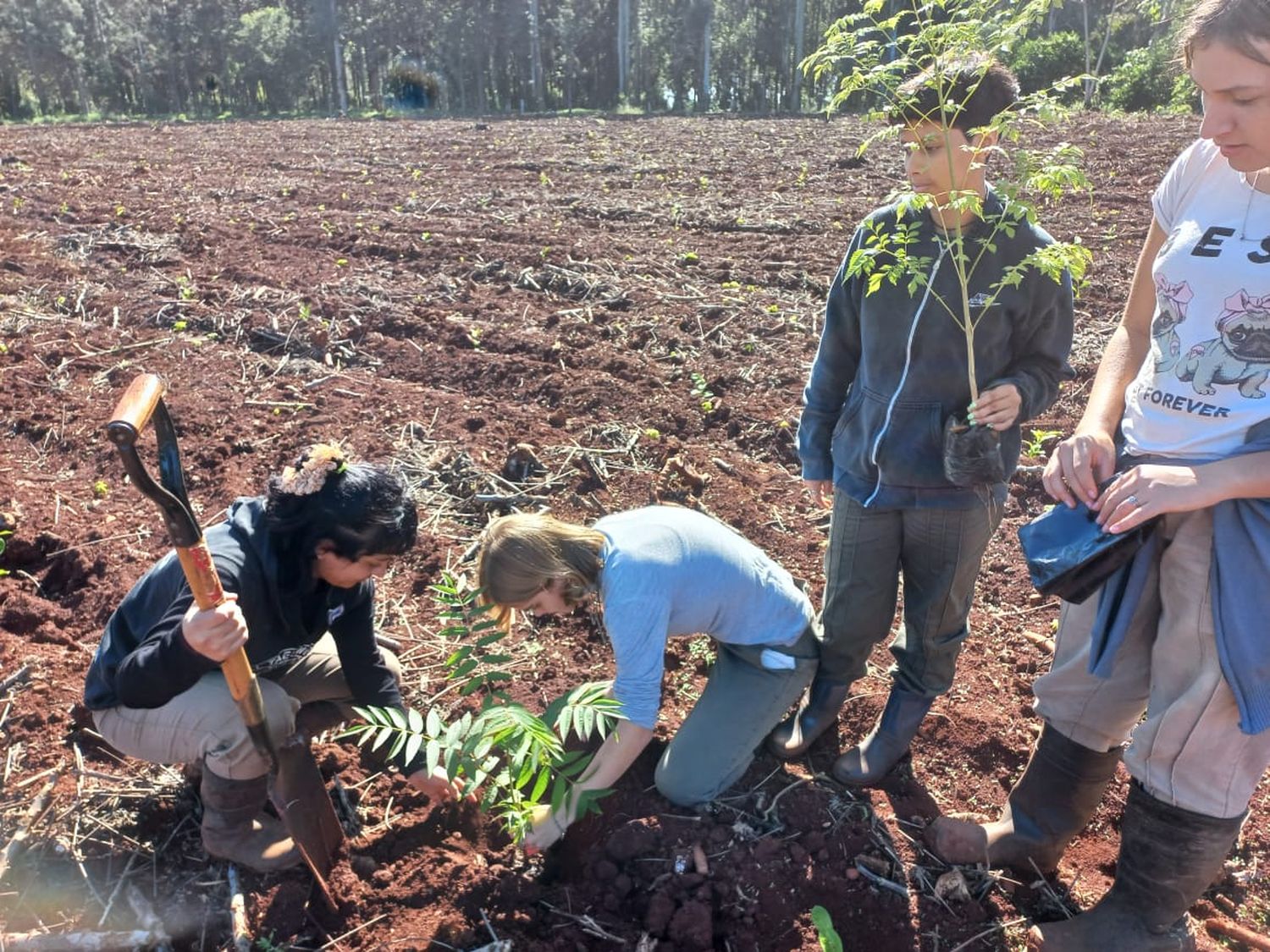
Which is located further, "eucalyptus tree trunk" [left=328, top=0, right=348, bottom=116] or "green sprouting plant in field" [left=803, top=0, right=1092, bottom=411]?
"eucalyptus tree trunk" [left=328, top=0, right=348, bottom=116]

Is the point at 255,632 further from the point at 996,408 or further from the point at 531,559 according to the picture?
the point at 996,408

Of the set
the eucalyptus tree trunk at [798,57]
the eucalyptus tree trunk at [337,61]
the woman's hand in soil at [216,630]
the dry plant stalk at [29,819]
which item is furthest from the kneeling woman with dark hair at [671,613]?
the eucalyptus tree trunk at [337,61]

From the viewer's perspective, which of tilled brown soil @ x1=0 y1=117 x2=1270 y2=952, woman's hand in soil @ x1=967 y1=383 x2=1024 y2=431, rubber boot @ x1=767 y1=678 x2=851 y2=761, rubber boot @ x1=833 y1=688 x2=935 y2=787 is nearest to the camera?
woman's hand in soil @ x1=967 y1=383 x2=1024 y2=431

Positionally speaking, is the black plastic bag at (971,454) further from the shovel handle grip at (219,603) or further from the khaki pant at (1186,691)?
the shovel handle grip at (219,603)

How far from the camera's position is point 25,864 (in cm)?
250

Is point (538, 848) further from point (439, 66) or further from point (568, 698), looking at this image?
point (439, 66)

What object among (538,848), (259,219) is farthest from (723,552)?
(259,219)

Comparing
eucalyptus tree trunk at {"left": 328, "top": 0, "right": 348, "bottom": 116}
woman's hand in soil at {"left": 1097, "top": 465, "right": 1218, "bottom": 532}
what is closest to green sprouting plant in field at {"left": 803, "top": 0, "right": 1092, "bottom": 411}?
woman's hand in soil at {"left": 1097, "top": 465, "right": 1218, "bottom": 532}

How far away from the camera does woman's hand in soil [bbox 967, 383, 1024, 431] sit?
2328 mm

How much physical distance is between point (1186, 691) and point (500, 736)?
147 centimetres

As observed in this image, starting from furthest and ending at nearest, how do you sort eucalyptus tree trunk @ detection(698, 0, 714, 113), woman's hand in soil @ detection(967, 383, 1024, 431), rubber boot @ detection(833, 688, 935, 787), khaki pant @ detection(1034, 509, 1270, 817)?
eucalyptus tree trunk @ detection(698, 0, 714, 113), rubber boot @ detection(833, 688, 935, 787), woman's hand in soil @ detection(967, 383, 1024, 431), khaki pant @ detection(1034, 509, 1270, 817)

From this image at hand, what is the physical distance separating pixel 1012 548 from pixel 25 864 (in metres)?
3.81

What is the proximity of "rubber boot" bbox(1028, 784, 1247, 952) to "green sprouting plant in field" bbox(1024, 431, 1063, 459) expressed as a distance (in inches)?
115

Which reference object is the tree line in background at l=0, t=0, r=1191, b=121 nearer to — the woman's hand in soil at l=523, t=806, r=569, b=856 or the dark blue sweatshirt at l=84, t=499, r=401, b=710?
the dark blue sweatshirt at l=84, t=499, r=401, b=710
